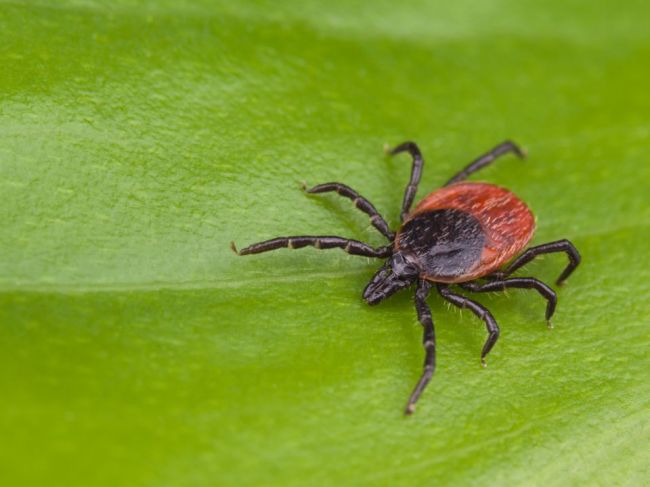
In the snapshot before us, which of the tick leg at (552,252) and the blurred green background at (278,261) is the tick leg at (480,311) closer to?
the blurred green background at (278,261)

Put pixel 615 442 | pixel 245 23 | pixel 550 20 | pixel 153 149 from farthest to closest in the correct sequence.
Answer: pixel 550 20, pixel 245 23, pixel 153 149, pixel 615 442

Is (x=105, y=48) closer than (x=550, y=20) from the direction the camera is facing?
Yes

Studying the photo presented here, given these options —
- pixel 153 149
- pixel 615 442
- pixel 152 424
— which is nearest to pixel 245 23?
pixel 153 149

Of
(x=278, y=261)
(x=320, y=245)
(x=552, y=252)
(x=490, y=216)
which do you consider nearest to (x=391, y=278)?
(x=320, y=245)

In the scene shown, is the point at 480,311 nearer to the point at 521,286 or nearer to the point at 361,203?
the point at 521,286

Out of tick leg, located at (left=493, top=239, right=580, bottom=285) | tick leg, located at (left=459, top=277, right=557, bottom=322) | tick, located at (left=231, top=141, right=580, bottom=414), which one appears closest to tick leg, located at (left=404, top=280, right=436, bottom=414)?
tick, located at (left=231, top=141, right=580, bottom=414)

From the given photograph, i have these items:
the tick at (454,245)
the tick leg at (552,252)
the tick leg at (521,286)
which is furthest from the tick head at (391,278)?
the tick leg at (552,252)

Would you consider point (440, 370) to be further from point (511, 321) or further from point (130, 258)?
point (130, 258)
